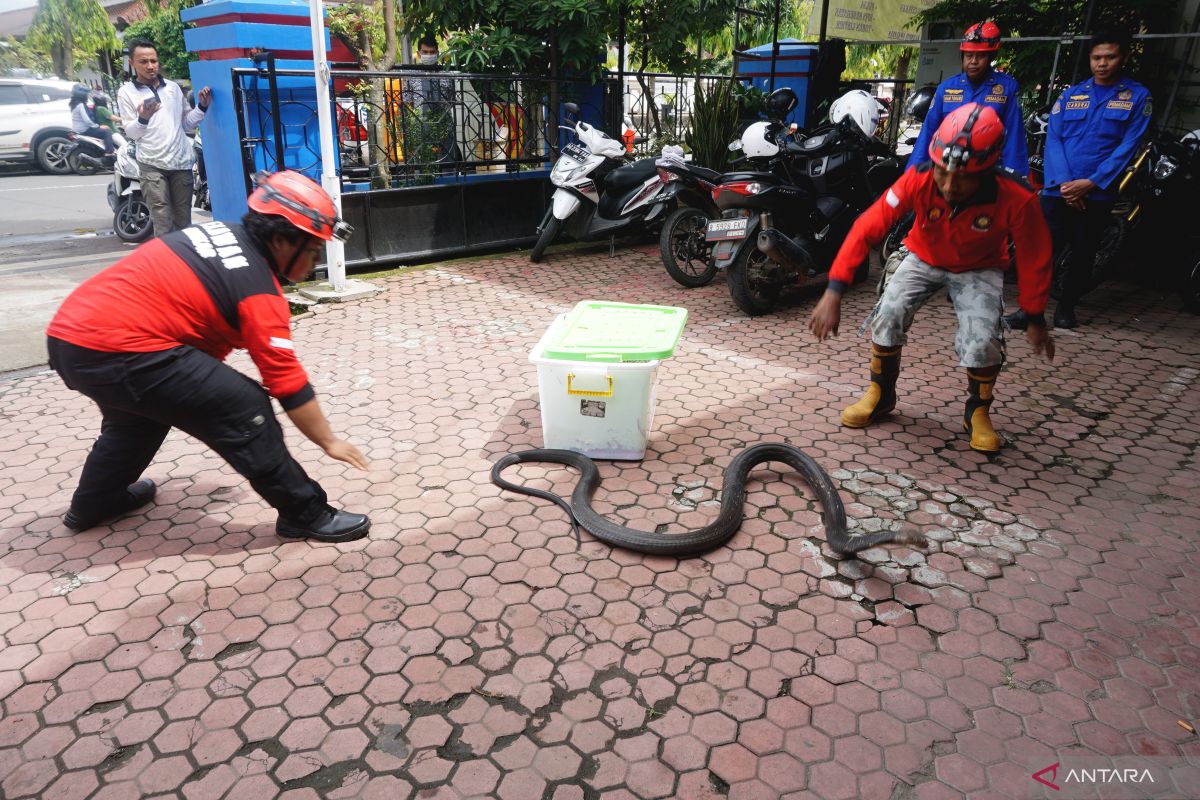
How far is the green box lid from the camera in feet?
12.0

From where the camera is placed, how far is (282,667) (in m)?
2.61

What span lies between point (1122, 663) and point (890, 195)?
2.26 metres

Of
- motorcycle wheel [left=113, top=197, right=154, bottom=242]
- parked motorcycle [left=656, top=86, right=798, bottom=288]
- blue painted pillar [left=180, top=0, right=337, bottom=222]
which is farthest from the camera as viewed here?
motorcycle wheel [left=113, top=197, right=154, bottom=242]

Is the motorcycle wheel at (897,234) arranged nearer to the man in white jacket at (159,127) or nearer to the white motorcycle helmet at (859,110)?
the white motorcycle helmet at (859,110)

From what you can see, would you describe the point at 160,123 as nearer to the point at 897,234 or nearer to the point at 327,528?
the point at 327,528

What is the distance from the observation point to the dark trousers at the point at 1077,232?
575 cm

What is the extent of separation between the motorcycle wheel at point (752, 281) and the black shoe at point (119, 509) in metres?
4.22

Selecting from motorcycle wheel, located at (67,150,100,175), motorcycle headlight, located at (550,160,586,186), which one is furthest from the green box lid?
motorcycle wheel, located at (67,150,100,175)

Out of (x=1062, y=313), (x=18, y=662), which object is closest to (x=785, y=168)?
(x=1062, y=313)

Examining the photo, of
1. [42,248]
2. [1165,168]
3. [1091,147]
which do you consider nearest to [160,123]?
[42,248]

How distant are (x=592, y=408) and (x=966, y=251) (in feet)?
6.59

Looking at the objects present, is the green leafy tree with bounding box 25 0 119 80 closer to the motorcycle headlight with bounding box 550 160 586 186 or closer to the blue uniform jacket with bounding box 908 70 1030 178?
the motorcycle headlight with bounding box 550 160 586 186

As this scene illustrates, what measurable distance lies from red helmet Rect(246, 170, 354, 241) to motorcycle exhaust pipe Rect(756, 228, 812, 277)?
356 centimetres

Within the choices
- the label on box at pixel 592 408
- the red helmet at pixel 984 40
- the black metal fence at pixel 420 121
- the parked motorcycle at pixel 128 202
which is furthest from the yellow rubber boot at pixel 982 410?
the parked motorcycle at pixel 128 202
